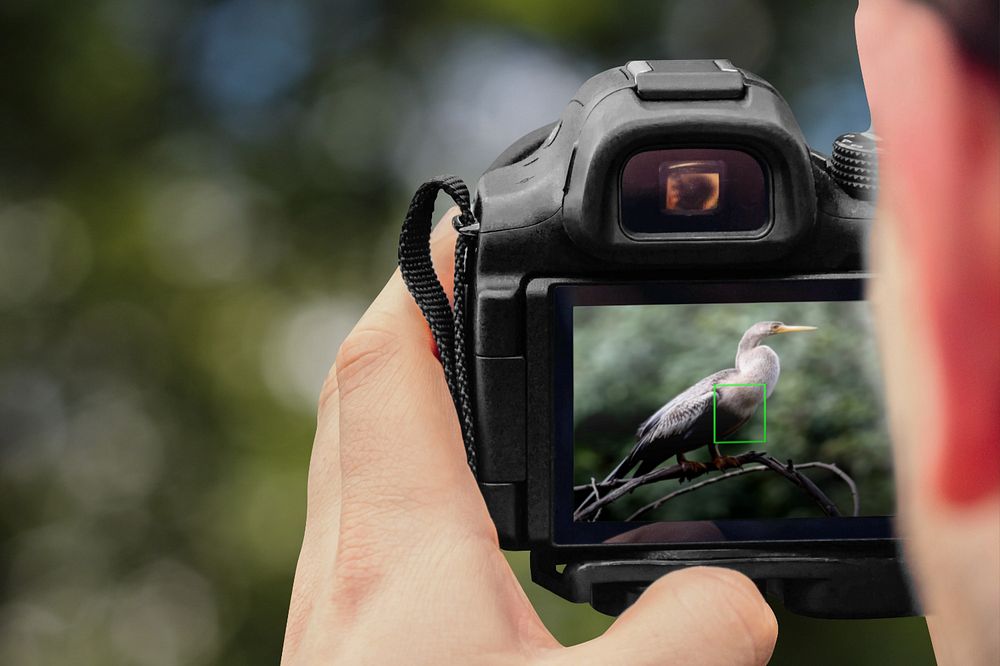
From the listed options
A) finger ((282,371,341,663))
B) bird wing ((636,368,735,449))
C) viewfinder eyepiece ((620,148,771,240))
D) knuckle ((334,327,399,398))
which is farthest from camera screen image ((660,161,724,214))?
finger ((282,371,341,663))

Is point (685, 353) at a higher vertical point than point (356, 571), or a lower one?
higher

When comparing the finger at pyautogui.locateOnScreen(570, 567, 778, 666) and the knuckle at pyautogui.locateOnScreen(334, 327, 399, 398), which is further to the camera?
the knuckle at pyautogui.locateOnScreen(334, 327, 399, 398)

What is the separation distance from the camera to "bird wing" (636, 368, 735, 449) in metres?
0.68

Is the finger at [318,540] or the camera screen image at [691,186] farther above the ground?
the camera screen image at [691,186]

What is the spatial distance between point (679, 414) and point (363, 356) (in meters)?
0.24

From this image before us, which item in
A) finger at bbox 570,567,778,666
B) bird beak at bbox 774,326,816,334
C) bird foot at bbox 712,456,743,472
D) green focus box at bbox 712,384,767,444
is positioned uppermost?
bird beak at bbox 774,326,816,334

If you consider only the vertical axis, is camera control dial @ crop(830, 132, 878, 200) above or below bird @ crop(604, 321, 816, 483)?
above

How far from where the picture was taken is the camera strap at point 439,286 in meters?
0.71

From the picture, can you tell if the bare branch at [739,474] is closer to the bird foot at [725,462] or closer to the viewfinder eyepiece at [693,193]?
the bird foot at [725,462]

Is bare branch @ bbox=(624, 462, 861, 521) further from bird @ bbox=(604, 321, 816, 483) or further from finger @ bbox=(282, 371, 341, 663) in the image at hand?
finger @ bbox=(282, 371, 341, 663)

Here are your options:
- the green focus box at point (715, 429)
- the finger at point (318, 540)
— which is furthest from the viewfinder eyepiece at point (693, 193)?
the finger at point (318, 540)

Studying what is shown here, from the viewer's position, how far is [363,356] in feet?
2.52

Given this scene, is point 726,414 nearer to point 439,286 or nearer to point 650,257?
point 650,257

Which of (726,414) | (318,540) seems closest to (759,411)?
(726,414)
